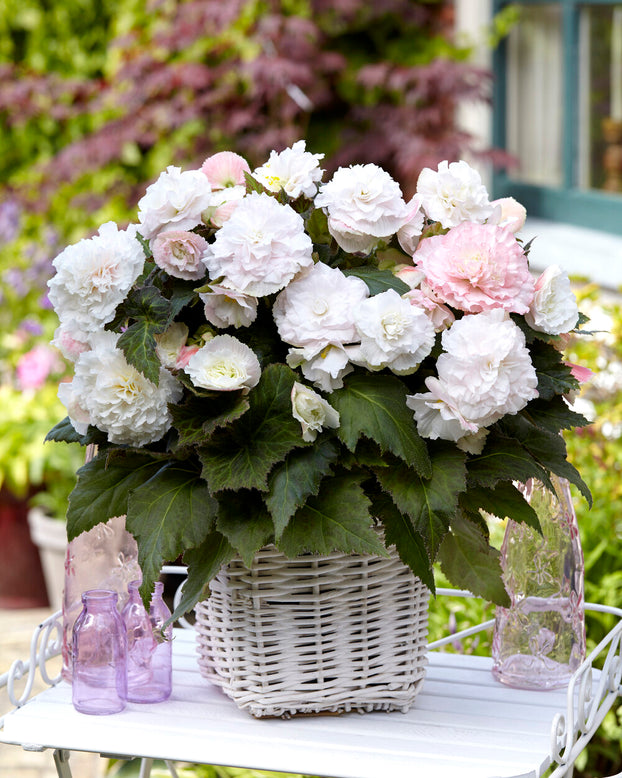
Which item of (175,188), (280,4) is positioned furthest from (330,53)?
(175,188)

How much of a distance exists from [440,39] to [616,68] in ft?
2.31

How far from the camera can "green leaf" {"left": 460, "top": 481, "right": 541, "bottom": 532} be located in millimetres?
1282

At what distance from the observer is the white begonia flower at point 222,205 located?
1275 millimetres

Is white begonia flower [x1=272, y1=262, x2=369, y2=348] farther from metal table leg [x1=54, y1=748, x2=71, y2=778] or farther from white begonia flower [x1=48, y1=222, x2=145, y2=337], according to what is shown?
metal table leg [x1=54, y1=748, x2=71, y2=778]

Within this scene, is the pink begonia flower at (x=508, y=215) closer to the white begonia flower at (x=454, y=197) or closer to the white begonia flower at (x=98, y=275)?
the white begonia flower at (x=454, y=197)

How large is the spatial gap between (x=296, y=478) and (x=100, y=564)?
0.43 meters

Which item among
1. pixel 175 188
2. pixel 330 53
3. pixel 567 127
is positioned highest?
pixel 175 188

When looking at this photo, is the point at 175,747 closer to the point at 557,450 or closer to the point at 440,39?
the point at 557,450

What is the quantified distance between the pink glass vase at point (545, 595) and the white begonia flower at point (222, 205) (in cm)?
53

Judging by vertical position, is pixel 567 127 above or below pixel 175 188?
below

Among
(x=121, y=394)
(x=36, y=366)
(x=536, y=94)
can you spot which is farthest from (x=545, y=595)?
(x=536, y=94)

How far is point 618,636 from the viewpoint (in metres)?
1.43

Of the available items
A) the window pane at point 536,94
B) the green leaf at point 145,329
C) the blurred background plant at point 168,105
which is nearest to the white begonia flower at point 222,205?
the green leaf at point 145,329

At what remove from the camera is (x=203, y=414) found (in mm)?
1238
